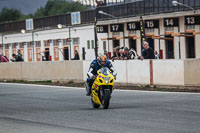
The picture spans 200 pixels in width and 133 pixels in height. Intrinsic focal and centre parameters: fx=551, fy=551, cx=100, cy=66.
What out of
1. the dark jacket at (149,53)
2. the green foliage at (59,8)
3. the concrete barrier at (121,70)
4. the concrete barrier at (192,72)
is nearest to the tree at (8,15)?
the green foliage at (59,8)

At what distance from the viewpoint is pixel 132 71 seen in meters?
23.2

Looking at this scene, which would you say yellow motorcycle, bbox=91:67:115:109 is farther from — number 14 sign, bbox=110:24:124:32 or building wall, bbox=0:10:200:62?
number 14 sign, bbox=110:24:124:32

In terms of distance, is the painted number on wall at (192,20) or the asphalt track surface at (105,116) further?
the painted number on wall at (192,20)

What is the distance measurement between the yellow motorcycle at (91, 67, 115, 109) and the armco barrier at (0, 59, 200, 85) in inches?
244

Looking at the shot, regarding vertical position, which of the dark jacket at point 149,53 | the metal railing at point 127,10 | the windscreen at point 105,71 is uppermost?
the metal railing at point 127,10

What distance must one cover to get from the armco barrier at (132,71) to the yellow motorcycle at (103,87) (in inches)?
244

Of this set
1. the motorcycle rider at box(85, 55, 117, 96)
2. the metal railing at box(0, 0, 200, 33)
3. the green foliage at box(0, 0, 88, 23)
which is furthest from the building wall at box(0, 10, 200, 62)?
the green foliage at box(0, 0, 88, 23)

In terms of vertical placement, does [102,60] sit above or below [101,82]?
above

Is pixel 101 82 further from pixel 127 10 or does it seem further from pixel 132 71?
pixel 127 10

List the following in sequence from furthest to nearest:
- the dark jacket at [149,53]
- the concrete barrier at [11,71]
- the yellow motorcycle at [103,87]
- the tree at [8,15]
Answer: the tree at [8,15] → the concrete barrier at [11,71] → the dark jacket at [149,53] → the yellow motorcycle at [103,87]

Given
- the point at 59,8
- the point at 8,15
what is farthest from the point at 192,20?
the point at 8,15

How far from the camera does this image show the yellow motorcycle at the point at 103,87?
14155 millimetres

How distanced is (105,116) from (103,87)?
6.30ft

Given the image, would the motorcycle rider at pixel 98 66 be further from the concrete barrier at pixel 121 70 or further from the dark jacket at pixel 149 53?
the concrete barrier at pixel 121 70
